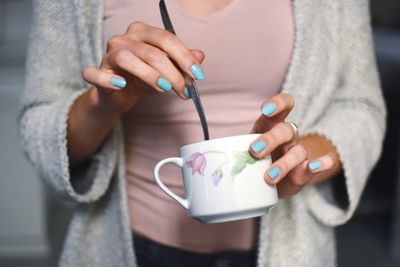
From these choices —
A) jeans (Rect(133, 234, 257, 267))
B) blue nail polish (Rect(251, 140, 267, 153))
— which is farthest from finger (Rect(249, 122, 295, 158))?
jeans (Rect(133, 234, 257, 267))

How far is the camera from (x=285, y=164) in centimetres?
49

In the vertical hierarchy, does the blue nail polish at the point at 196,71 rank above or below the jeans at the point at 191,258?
above

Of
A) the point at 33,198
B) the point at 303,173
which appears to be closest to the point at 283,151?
the point at 303,173

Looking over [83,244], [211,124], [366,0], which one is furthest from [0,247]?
[366,0]

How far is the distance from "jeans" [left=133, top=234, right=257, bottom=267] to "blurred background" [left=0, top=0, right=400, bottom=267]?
1.20m

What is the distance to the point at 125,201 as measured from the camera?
0.68 metres

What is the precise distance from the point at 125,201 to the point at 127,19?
0.22 meters

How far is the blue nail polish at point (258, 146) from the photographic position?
0.46 meters

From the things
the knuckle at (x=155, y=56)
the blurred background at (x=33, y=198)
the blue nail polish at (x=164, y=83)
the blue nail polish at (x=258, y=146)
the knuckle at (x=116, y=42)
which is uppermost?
the knuckle at (x=155, y=56)

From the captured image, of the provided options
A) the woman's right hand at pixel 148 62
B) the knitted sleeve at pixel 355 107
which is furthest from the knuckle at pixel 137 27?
the knitted sleeve at pixel 355 107

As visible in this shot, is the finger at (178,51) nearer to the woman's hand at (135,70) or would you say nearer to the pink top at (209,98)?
the woman's hand at (135,70)

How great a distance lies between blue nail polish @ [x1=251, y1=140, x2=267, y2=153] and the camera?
1.52 ft

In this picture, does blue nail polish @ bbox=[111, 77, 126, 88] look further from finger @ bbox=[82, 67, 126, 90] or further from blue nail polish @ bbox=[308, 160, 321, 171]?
blue nail polish @ bbox=[308, 160, 321, 171]

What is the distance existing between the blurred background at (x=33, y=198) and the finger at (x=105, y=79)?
51.5 inches
